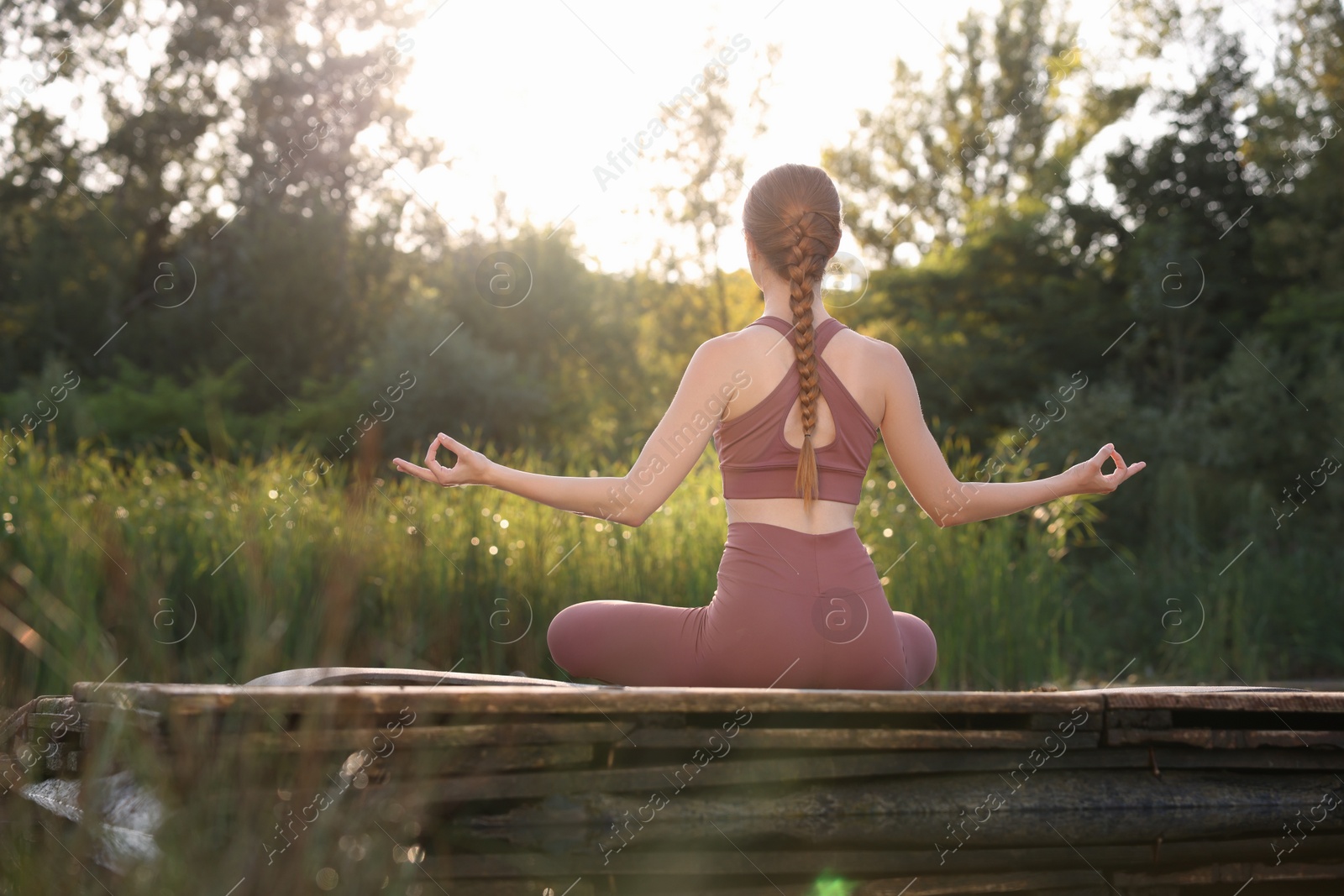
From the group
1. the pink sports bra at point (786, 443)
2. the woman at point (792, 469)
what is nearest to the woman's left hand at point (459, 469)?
the woman at point (792, 469)

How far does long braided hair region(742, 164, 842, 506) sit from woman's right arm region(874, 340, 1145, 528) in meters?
0.21

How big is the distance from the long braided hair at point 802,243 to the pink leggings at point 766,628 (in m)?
0.17

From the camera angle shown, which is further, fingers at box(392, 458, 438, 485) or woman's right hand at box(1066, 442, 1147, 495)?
woman's right hand at box(1066, 442, 1147, 495)

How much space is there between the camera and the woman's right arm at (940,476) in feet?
9.31

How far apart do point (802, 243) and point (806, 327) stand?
202 millimetres

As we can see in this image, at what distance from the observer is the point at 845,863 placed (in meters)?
2.82

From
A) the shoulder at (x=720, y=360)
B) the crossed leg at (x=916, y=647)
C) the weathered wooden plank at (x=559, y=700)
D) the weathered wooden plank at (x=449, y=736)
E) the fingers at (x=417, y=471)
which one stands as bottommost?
the weathered wooden plank at (x=449, y=736)

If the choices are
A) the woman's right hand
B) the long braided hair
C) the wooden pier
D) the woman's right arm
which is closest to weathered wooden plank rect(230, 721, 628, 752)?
the wooden pier

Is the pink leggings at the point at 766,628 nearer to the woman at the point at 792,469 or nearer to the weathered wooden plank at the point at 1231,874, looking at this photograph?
the woman at the point at 792,469

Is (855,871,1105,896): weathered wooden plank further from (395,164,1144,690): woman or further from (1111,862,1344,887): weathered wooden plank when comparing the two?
(395,164,1144,690): woman

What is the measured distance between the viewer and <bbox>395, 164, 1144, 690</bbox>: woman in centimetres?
273

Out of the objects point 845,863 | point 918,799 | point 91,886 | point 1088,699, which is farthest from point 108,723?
point 1088,699

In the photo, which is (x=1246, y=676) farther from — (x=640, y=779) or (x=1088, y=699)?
(x=640, y=779)

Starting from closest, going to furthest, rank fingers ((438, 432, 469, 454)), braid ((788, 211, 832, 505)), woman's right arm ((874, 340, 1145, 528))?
fingers ((438, 432, 469, 454)), braid ((788, 211, 832, 505)), woman's right arm ((874, 340, 1145, 528))
